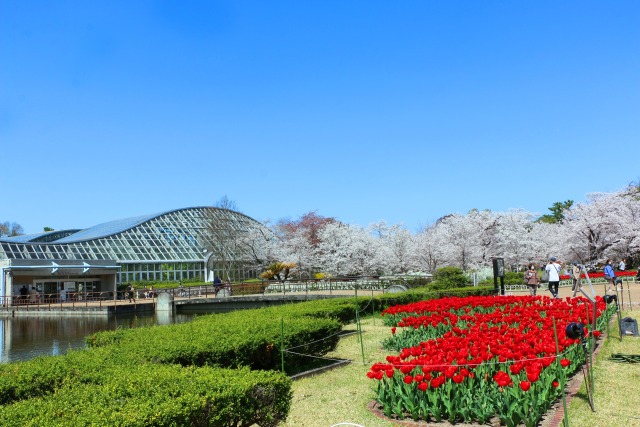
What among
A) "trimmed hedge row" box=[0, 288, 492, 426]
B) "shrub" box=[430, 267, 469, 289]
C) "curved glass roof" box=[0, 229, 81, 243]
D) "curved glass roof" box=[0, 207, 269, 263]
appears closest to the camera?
"trimmed hedge row" box=[0, 288, 492, 426]

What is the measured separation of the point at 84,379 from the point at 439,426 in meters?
3.86

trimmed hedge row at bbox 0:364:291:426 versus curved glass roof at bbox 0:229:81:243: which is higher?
curved glass roof at bbox 0:229:81:243

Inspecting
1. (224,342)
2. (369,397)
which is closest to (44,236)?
(224,342)

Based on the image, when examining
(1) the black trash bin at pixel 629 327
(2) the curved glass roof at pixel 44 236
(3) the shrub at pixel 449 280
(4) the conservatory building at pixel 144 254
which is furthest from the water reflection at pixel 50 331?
(2) the curved glass roof at pixel 44 236

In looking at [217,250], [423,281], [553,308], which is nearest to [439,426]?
[553,308]

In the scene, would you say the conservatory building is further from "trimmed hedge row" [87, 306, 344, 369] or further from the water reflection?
"trimmed hedge row" [87, 306, 344, 369]

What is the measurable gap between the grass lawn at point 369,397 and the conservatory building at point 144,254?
121 ft

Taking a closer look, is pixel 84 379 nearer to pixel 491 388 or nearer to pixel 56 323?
pixel 491 388

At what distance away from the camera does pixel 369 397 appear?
7453 mm

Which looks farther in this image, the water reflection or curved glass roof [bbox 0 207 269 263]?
curved glass roof [bbox 0 207 269 263]

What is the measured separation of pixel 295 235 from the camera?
58.6 m


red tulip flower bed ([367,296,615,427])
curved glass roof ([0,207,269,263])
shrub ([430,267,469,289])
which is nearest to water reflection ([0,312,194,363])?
red tulip flower bed ([367,296,615,427])

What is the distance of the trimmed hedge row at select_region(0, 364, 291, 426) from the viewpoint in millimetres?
4137

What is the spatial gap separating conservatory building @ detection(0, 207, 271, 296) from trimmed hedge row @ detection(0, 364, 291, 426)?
128 feet
